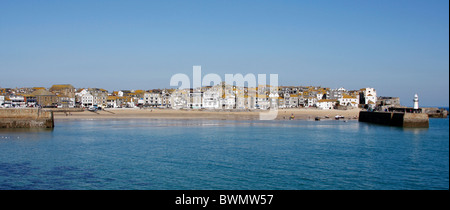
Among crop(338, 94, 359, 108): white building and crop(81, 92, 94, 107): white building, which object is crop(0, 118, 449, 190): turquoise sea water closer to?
crop(81, 92, 94, 107): white building

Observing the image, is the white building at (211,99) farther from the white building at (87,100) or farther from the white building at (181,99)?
the white building at (87,100)

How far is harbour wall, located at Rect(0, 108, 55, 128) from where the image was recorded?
45031mm

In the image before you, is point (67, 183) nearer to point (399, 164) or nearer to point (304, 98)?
point (399, 164)

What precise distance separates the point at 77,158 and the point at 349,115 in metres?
73.4

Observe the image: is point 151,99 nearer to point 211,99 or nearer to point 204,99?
point 204,99

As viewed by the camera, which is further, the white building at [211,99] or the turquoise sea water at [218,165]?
the white building at [211,99]

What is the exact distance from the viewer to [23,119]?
45.3 meters

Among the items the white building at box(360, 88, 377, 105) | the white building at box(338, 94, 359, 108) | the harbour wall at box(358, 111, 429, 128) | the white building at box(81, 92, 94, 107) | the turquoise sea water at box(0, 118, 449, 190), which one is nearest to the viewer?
the turquoise sea water at box(0, 118, 449, 190)

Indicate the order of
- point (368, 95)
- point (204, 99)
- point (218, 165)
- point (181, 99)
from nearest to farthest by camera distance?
point (218, 165) < point (204, 99) < point (181, 99) < point (368, 95)

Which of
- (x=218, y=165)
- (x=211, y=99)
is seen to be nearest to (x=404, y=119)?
(x=218, y=165)

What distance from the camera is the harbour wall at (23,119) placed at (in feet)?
148

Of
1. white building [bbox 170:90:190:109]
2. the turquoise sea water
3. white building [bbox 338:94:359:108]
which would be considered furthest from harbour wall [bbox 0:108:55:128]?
white building [bbox 338:94:359:108]

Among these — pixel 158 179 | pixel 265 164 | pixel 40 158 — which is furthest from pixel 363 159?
pixel 40 158

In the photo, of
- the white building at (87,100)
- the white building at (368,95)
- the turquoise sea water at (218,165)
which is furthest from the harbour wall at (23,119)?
the white building at (368,95)
